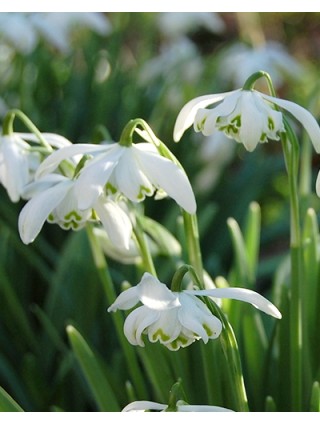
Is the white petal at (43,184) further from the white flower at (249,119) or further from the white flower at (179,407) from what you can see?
the white flower at (179,407)

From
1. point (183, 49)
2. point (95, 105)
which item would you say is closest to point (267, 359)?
point (95, 105)

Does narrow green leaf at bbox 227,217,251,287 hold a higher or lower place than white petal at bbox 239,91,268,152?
lower

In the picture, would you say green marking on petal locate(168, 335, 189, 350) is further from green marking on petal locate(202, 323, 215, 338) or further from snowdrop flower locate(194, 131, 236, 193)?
snowdrop flower locate(194, 131, 236, 193)

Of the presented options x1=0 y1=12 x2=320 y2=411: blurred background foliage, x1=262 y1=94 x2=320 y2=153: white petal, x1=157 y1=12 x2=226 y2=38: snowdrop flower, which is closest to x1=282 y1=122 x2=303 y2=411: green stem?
x1=262 y1=94 x2=320 y2=153: white petal

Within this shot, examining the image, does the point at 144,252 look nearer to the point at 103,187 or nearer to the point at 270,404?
the point at 103,187

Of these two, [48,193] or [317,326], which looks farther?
[317,326]
